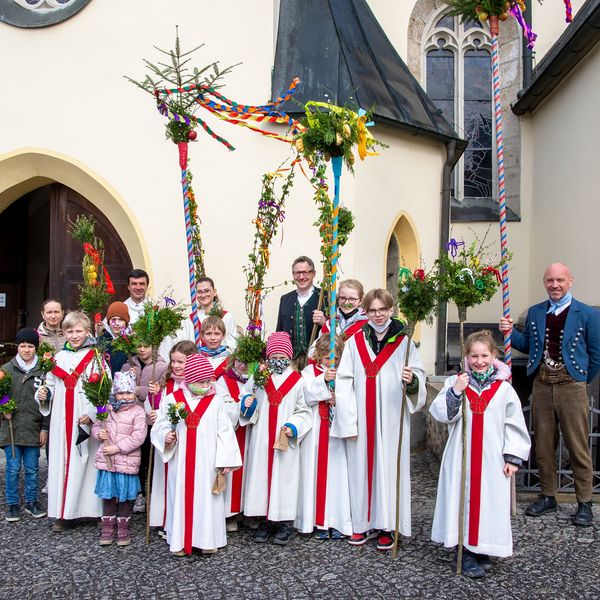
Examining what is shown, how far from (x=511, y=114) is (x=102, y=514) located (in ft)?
32.2

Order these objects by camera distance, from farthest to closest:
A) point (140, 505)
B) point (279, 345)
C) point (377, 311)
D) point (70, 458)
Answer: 1. point (140, 505)
2. point (70, 458)
3. point (279, 345)
4. point (377, 311)

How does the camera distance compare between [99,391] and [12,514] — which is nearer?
[99,391]

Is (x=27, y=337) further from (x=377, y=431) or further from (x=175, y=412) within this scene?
(x=377, y=431)

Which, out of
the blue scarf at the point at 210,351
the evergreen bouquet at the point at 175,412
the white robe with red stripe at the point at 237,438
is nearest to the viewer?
Answer: the evergreen bouquet at the point at 175,412

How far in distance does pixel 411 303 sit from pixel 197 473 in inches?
72.7

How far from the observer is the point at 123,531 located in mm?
4879

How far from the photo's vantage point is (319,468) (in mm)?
5121

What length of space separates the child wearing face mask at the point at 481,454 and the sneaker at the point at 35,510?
10.2ft

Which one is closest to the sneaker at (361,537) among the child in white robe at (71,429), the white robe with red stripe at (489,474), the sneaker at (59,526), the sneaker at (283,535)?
the sneaker at (283,535)

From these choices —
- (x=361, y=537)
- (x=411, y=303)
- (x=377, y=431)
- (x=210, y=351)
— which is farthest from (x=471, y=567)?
(x=210, y=351)

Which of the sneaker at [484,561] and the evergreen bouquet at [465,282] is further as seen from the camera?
the evergreen bouquet at [465,282]

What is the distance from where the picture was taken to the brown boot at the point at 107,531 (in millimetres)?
4875

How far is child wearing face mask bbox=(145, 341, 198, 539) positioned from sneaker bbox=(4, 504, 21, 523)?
1234mm

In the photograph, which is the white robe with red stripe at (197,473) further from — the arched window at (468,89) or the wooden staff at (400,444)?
the arched window at (468,89)
